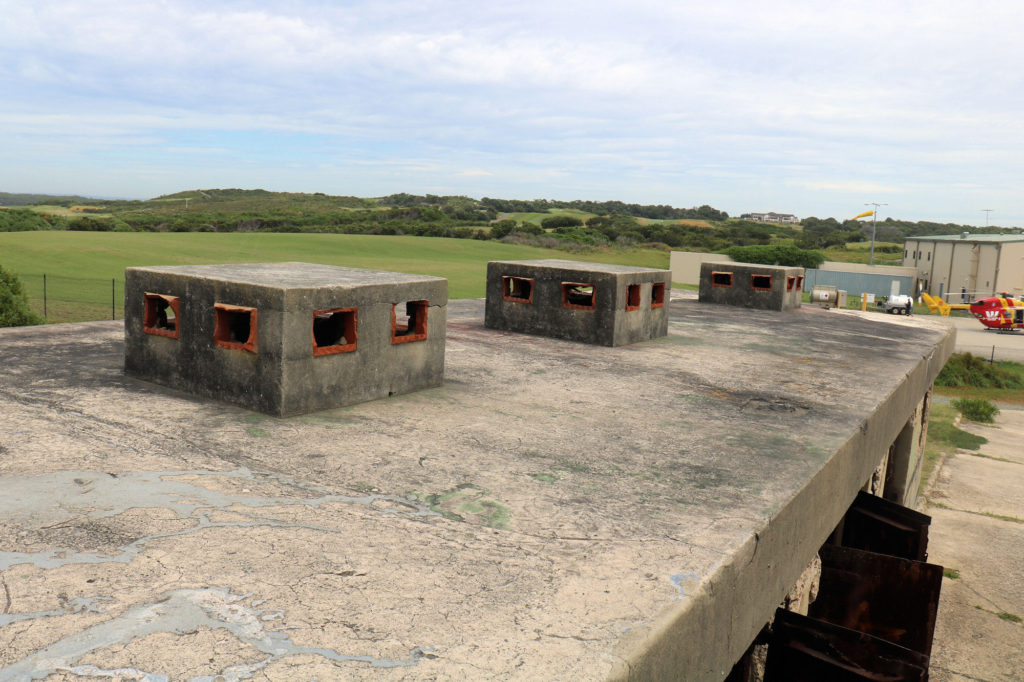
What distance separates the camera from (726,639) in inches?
187

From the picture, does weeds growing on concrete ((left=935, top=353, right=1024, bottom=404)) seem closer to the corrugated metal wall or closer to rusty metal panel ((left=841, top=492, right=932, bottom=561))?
rusty metal panel ((left=841, top=492, right=932, bottom=561))

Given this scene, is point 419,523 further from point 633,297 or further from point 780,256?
point 780,256

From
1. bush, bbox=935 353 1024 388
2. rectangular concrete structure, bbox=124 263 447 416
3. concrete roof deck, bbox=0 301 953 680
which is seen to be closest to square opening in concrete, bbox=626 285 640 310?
concrete roof deck, bbox=0 301 953 680

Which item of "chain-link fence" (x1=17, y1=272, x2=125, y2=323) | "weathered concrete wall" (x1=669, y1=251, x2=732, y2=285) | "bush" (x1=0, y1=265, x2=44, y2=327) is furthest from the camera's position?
"weathered concrete wall" (x1=669, y1=251, x2=732, y2=285)

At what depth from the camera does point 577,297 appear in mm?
13992

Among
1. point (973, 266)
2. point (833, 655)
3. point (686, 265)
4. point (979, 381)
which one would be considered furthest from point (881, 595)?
point (973, 266)

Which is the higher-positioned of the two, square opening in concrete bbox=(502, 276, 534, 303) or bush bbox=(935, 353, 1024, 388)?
square opening in concrete bbox=(502, 276, 534, 303)

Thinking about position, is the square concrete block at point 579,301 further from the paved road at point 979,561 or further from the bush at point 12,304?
the bush at point 12,304

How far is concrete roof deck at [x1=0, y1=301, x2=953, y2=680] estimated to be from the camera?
12.1 ft

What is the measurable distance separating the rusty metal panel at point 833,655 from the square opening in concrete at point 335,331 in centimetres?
472

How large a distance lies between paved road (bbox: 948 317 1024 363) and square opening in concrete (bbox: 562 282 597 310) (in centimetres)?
2757

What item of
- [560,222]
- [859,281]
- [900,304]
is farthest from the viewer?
[560,222]

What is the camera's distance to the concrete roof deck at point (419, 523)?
369 centimetres

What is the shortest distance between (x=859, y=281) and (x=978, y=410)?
43049 millimetres
